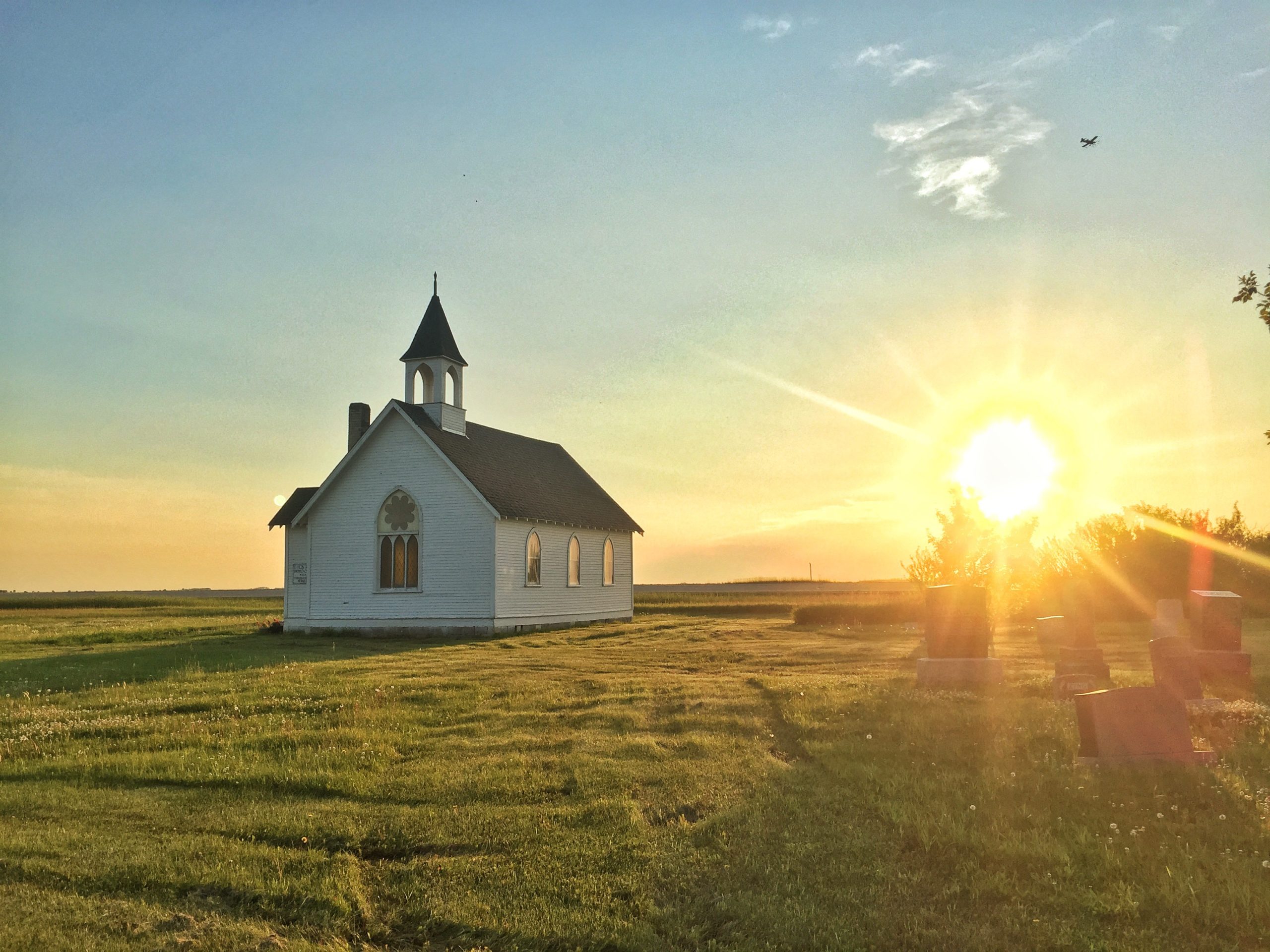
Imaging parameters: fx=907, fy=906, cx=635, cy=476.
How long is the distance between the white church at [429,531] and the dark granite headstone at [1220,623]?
21378 mm

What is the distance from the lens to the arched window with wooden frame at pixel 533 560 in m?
34.3

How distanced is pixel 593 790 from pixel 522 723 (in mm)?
4319

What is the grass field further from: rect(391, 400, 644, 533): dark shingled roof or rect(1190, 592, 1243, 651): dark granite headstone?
rect(391, 400, 644, 533): dark shingled roof

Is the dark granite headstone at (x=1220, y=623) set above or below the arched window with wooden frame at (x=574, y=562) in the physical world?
below

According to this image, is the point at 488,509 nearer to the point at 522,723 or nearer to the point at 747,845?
the point at 522,723

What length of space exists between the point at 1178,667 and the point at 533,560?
23.8 metres

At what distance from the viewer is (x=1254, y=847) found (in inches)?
314

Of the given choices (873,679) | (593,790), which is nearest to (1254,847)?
(593,790)

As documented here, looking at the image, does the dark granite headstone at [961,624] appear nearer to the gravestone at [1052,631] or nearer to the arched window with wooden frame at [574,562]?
the gravestone at [1052,631]

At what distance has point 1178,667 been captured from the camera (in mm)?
15070

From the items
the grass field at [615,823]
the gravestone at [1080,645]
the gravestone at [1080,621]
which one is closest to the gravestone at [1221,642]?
the grass field at [615,823]

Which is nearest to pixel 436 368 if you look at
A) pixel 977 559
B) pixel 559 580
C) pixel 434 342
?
pixel 434 342

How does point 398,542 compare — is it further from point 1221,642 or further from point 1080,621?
point 1221,642

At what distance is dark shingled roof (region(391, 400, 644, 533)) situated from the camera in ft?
109
